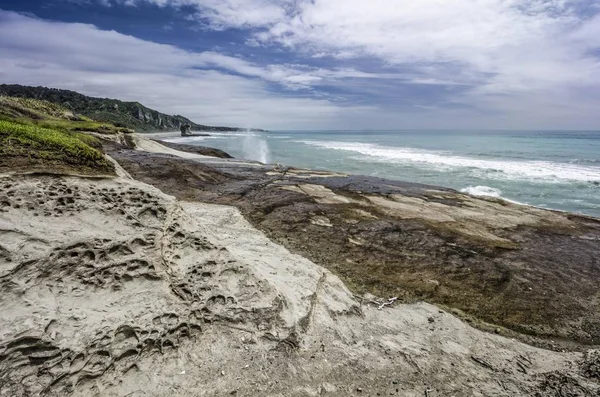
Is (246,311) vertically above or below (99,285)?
below

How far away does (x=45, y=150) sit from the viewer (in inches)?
264

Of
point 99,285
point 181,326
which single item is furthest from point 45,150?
point 181,326

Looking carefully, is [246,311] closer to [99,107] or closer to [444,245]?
[444,245]

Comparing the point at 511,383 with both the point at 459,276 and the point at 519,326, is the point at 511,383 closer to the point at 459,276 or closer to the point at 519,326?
the point at 519,326

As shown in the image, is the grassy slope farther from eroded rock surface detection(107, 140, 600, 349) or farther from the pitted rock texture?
eroded rock surface detection(107, 140, 600, 349)

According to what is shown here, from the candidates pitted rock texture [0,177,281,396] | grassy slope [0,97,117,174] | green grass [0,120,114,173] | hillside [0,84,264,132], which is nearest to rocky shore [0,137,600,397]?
pitted rock texture [0,177,281,396]

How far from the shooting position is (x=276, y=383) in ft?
14.6

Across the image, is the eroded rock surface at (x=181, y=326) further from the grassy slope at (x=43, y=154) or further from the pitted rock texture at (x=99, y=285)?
the grassy slope at (x=43, y=154)

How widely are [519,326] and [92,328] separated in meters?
7.10

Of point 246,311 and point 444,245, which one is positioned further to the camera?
point 444,245

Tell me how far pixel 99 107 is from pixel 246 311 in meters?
139

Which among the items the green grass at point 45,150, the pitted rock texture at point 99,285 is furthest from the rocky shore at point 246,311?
the green grass at point 45,150

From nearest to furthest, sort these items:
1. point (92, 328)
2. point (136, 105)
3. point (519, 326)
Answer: point (92, 328) → point (519, 326) → point (136, 105)

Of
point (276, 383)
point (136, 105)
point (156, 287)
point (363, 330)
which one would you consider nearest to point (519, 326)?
point (363, 330)
